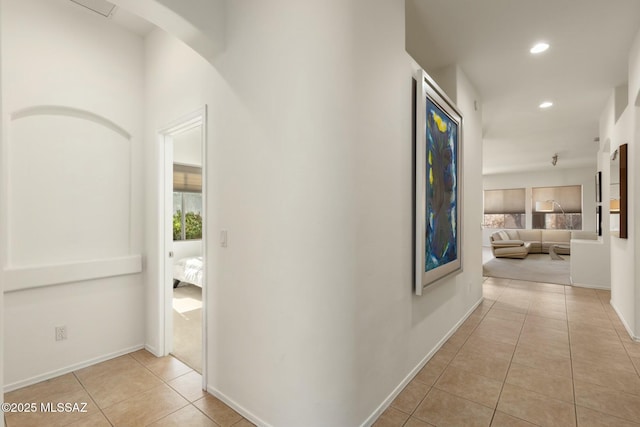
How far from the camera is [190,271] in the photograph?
4938 millimetres

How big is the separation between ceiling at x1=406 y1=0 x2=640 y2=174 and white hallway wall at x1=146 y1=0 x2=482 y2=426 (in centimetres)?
89

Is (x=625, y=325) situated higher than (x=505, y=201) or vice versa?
(x=505, y=201)

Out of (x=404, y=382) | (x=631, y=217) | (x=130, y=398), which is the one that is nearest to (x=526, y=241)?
(x=631, y=217)

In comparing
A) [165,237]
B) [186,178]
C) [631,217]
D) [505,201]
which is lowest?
[165,237]

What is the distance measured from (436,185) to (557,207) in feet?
35.4

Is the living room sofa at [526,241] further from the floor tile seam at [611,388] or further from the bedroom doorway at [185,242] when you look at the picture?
the bedroom doorway at [185,242]

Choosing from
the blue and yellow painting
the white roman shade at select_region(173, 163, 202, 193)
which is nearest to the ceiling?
the blue and yellow painting

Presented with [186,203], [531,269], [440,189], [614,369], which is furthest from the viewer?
[531,269]

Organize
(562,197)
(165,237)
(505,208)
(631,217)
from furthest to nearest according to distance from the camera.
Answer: (505,208), (562,197), (631,217), (165,237)

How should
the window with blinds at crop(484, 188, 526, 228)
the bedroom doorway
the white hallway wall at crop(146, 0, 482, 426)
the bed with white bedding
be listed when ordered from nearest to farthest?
the white hallway wall at crop(146, 0, 482, 426) → the bedroom doorway → the bed with white bedding → the window with blinds at crop(484, 188, 526, 228)

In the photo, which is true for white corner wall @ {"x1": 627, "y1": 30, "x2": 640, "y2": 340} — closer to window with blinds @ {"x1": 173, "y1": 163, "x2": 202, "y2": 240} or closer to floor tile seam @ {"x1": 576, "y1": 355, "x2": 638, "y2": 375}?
floor tile seam @ {"x1": 576, "y1": 355, "x2": 638, "y2": 375}

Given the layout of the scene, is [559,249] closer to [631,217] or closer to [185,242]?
[631,217]

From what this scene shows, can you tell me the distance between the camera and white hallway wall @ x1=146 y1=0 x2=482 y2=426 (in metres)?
1.74

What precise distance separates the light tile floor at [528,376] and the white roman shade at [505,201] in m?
8.42
